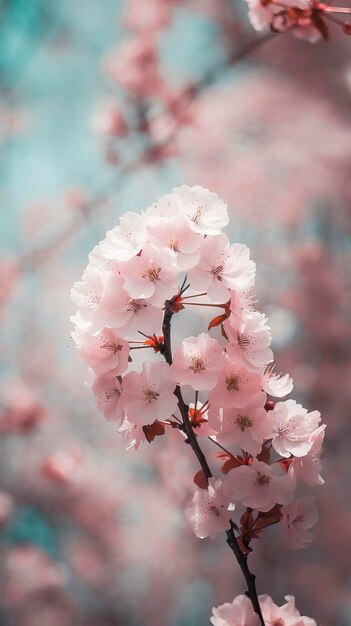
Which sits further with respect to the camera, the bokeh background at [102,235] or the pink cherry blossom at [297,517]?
the bokeh background at [102,235]

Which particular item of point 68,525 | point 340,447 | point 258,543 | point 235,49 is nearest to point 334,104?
point 235,49

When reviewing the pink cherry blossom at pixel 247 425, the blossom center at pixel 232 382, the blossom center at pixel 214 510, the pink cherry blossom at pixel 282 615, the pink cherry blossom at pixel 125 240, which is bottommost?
the pink cherry blossom at pixel 282 615

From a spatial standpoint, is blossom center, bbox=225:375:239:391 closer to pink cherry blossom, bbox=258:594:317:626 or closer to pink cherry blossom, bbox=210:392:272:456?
pink cherry blossom, bbox=210:392:272:456

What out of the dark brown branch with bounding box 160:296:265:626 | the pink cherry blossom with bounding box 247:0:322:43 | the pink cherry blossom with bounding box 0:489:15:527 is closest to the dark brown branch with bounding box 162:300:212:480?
the dark brown branch with bounding box 160:296:265:626

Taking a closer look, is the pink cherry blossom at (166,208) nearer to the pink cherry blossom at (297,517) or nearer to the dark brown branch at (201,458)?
the dark brown branch at (201,458)

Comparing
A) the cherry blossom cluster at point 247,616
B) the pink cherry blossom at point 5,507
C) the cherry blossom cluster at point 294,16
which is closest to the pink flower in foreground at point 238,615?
the cherry blossom cluster at point 247,616
